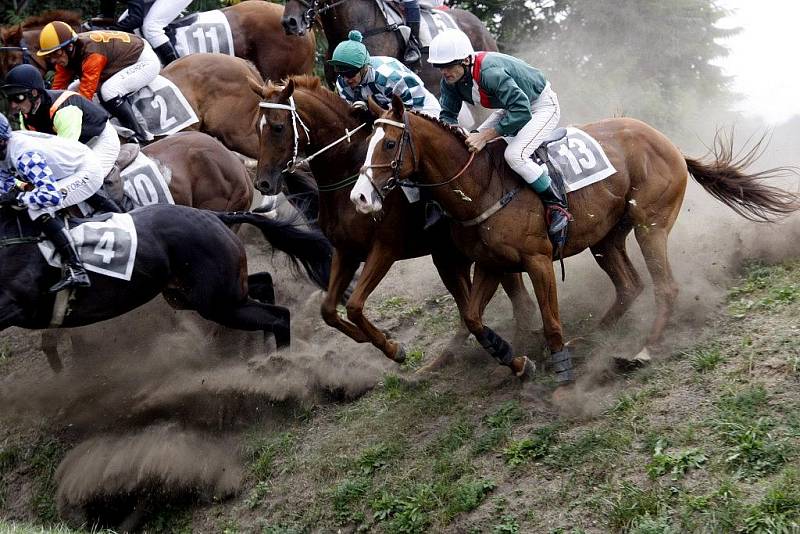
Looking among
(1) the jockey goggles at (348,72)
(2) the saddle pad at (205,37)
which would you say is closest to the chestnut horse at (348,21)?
(2) the saddle pad at (205,37)

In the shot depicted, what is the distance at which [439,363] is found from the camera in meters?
8.96

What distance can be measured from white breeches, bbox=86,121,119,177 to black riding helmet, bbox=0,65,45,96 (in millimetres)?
732

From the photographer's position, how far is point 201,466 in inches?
324

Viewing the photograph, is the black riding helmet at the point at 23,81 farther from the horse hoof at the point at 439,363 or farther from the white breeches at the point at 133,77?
the horse hoof at the point at 439,363

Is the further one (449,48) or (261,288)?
(261,288)

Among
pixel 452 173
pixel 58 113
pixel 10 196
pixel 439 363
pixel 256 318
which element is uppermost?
pixel 58 113

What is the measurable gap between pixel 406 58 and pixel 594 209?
3.45 m

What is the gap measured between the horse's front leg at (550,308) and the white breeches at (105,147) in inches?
141

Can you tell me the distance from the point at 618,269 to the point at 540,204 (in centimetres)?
145

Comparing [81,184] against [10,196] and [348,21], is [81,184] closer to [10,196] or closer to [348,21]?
[10,196]

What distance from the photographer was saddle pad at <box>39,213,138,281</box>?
781 centimetres

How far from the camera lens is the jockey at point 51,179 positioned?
7.39 m

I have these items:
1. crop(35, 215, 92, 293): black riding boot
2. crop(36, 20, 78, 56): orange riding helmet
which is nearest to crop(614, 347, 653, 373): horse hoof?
crop(35, 215, 92, 293): black riding boot

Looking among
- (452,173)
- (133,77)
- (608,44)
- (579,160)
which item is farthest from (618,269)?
(608,44)
